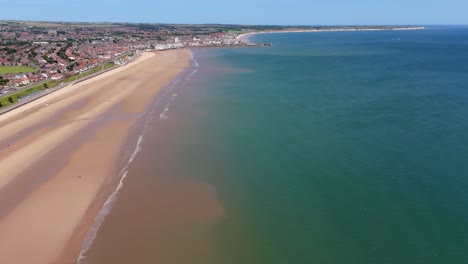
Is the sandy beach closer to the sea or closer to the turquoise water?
the sea

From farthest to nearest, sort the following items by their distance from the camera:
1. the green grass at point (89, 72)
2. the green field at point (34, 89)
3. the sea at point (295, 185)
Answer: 1. the green grass at point (89, 72)
2. the green field at point (34, 89)
3. the sea at point (295, 185)

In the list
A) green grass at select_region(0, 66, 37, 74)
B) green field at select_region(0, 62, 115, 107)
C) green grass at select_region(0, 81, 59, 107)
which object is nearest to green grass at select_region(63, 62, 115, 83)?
green field at select_region(0, 62, 115, 107)

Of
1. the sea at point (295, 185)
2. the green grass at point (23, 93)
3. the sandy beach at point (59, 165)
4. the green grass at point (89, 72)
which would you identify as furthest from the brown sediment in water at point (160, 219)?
the green grass at point (89, 72)

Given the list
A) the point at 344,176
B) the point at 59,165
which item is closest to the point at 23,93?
the point at 59,165

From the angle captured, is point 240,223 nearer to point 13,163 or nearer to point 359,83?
point 13,163

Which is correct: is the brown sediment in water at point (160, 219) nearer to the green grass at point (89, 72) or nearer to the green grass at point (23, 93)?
the green grass at point (23, 93)

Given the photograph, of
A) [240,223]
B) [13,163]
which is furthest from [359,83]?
[13,163]

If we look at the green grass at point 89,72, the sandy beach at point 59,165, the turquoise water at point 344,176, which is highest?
the turquoise water at point 344,176
